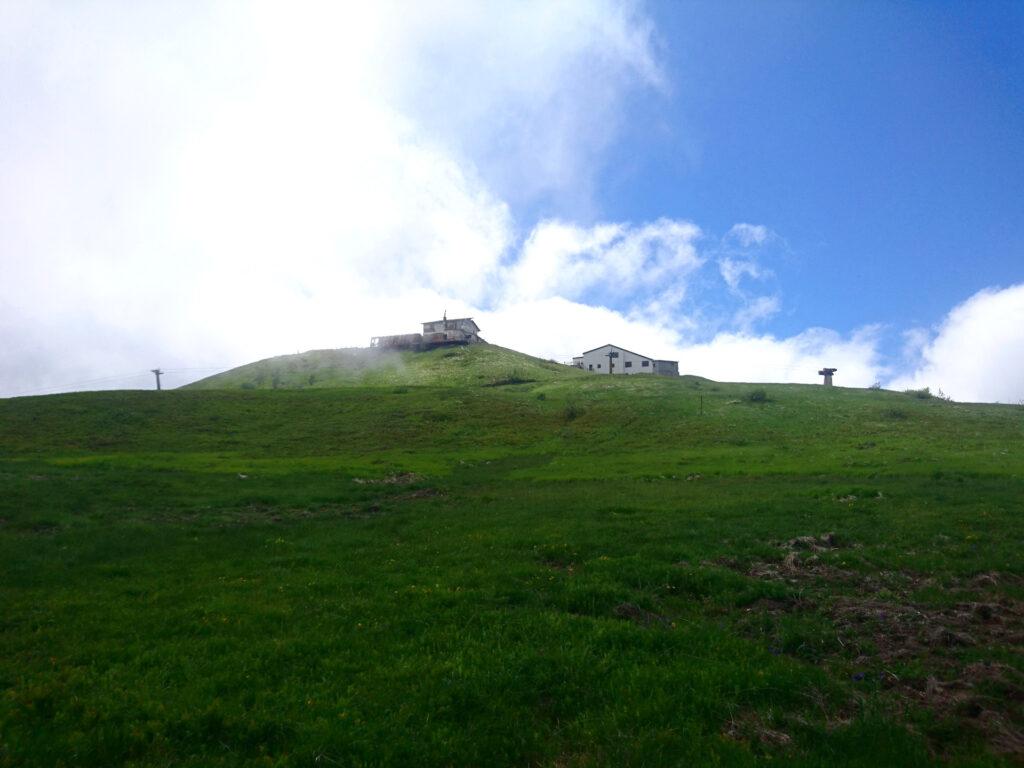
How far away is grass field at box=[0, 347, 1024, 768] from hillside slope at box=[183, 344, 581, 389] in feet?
304

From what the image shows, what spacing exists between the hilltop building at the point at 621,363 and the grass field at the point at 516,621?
404 feet

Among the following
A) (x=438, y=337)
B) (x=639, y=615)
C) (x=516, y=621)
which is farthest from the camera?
(x=438, y=337)

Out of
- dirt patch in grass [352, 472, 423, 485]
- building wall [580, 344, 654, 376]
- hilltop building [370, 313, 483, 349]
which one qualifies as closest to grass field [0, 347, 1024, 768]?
dirt patch in grass [352, 472, 423, 485]

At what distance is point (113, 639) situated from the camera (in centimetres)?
1226

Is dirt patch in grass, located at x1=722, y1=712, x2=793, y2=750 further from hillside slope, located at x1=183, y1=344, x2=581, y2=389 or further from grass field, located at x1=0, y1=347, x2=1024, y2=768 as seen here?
hillside slope, located at x1=183, y1=344, x2=581, y2=389

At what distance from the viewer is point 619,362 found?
164 metres

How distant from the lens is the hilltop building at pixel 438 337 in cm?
17650

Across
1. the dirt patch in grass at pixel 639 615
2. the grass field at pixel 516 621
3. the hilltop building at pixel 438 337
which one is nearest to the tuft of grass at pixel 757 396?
the grass field at pixel 516 621

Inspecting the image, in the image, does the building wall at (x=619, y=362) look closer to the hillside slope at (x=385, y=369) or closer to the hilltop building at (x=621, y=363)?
the hilltop building at (x=621, y=363)

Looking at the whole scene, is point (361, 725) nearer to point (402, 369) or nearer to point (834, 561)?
point (834, 561)

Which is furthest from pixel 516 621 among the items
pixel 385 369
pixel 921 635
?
pixel 385 369

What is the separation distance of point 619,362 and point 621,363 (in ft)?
2.06

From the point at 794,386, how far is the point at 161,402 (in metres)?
95.8

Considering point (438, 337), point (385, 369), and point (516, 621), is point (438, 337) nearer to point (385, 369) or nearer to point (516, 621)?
point (385, 369)
